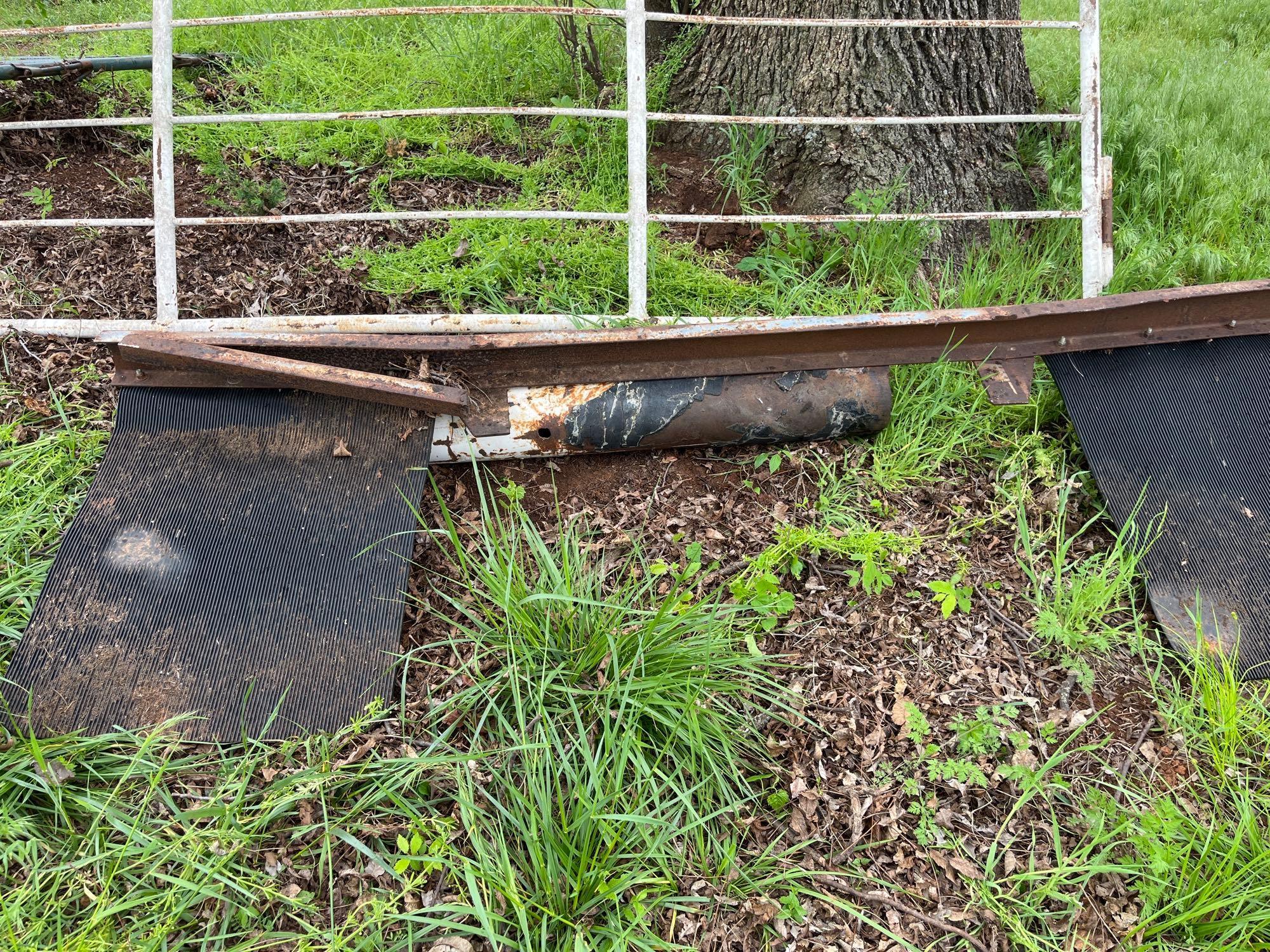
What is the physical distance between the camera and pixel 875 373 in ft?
10.1

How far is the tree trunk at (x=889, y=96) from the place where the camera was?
3879mm

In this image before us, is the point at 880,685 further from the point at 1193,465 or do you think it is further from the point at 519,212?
the point at 519,212

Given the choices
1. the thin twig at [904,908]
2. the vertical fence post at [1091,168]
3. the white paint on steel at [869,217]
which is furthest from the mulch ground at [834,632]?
the vertical fence post at [1091,168]

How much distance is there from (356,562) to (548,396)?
79 centimetres

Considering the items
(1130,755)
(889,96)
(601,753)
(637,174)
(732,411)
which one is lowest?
(1130,755)

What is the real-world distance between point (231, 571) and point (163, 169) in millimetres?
1704

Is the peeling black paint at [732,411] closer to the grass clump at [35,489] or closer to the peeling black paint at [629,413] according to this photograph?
the peeling black paint at [629,413]

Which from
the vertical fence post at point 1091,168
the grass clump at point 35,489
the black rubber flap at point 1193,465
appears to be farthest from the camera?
the vertical fence post at point 1091,168

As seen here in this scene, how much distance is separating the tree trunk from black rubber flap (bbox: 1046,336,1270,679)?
1.20 metres

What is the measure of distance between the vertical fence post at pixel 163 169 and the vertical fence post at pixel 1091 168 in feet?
11.0

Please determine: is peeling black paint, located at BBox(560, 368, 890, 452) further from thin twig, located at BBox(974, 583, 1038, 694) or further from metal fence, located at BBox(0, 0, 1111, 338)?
thin twig, located at BBox(974, 583, 1038, 694)

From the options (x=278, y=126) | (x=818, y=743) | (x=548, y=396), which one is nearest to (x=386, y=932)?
(x=818, y=743)

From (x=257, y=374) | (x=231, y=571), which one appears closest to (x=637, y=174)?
(x=257, y=374)

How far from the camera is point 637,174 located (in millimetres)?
3398
